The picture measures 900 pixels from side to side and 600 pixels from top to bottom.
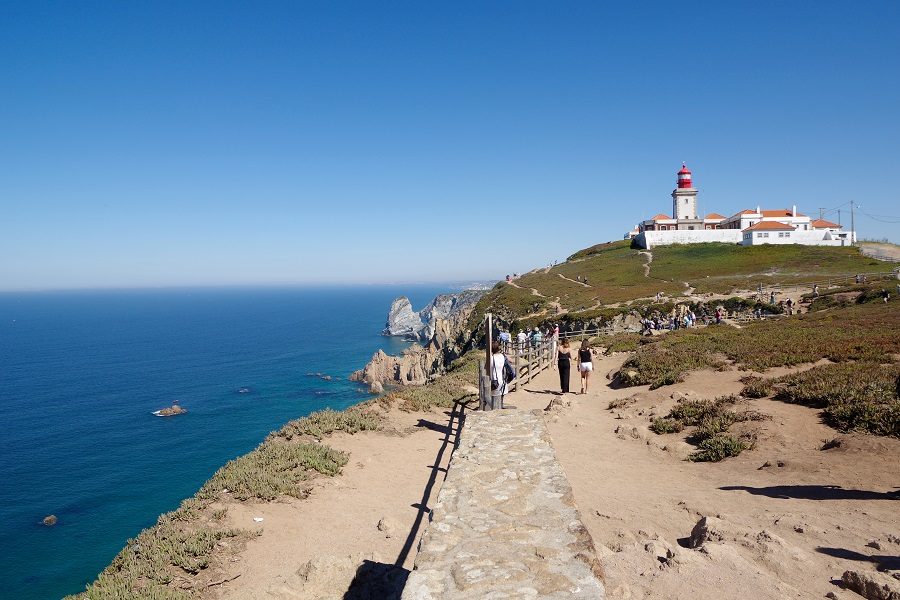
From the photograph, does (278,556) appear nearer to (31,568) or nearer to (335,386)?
(31,568)

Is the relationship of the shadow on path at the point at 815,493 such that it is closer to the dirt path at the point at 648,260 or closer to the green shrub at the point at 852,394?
the green shrub at the point at 852,394

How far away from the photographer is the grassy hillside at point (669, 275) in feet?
168

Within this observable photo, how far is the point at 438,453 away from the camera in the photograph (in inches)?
498

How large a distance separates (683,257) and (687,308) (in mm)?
40770

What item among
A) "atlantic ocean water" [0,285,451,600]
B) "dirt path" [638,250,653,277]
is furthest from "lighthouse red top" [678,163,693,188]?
"atlantic ocean water" [0,285,451,600]

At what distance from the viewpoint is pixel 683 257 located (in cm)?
7775

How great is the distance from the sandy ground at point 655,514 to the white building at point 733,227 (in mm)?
79659

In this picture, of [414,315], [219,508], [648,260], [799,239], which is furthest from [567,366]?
[414,315]

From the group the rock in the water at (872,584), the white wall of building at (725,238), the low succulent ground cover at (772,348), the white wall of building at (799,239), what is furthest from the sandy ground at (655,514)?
the white wall of building at (725,238)

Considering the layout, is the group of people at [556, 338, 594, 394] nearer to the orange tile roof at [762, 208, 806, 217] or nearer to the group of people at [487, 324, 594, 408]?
the group of people at [487, 324, 594, 408]

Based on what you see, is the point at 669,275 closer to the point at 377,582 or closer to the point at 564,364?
the point at 564,364

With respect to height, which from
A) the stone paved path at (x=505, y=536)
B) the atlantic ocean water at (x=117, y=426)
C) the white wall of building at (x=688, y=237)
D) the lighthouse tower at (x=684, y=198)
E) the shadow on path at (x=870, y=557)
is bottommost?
the atlantic ocean water at (x=117, y=426)

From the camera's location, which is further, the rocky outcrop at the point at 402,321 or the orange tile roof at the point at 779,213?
the rocky outcrop at the point at 402,321

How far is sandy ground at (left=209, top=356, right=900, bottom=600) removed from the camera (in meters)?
5.95
